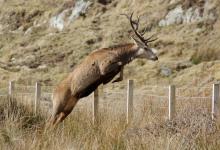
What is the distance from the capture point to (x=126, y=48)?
11680 mm

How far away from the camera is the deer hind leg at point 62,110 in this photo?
1159 cm

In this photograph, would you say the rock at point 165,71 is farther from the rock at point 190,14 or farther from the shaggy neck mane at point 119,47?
the shaggy neck mane at point 119,47

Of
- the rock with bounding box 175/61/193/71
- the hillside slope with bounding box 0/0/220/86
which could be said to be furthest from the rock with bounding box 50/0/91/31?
the rock with bounding box 175/61/193/71

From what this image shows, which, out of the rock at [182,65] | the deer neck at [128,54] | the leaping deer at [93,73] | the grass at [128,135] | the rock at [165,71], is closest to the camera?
the grass at [128,135]

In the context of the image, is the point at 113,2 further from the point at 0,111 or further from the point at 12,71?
the point at 0,111

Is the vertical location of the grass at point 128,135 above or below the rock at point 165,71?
below

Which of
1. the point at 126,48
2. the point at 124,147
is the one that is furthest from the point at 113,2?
the point at 124,147

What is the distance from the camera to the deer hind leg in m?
11.6

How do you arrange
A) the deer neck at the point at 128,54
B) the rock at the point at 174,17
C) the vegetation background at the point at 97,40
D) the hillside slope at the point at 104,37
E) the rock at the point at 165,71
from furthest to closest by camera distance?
the rock at the point at 174,17 < the hillside slope at the point at 104,37 < the rock at the point at 165,71 < the vegetation background at the point at 97,40 < the deer neck at the point at 128,54

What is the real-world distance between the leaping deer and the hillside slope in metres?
15.8

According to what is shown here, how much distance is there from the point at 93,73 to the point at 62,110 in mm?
881

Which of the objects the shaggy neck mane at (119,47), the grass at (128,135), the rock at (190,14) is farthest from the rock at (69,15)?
the grass at (128,135)

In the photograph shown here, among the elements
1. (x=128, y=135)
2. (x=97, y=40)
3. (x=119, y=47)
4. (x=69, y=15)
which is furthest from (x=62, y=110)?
(x=69, y=15)

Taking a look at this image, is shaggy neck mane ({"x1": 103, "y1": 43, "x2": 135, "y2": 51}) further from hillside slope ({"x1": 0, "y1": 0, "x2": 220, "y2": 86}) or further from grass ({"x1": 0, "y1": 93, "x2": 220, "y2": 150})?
hillside slope ({"x1": 0, "y1": 0, "x2": 220, "y2": 86})
